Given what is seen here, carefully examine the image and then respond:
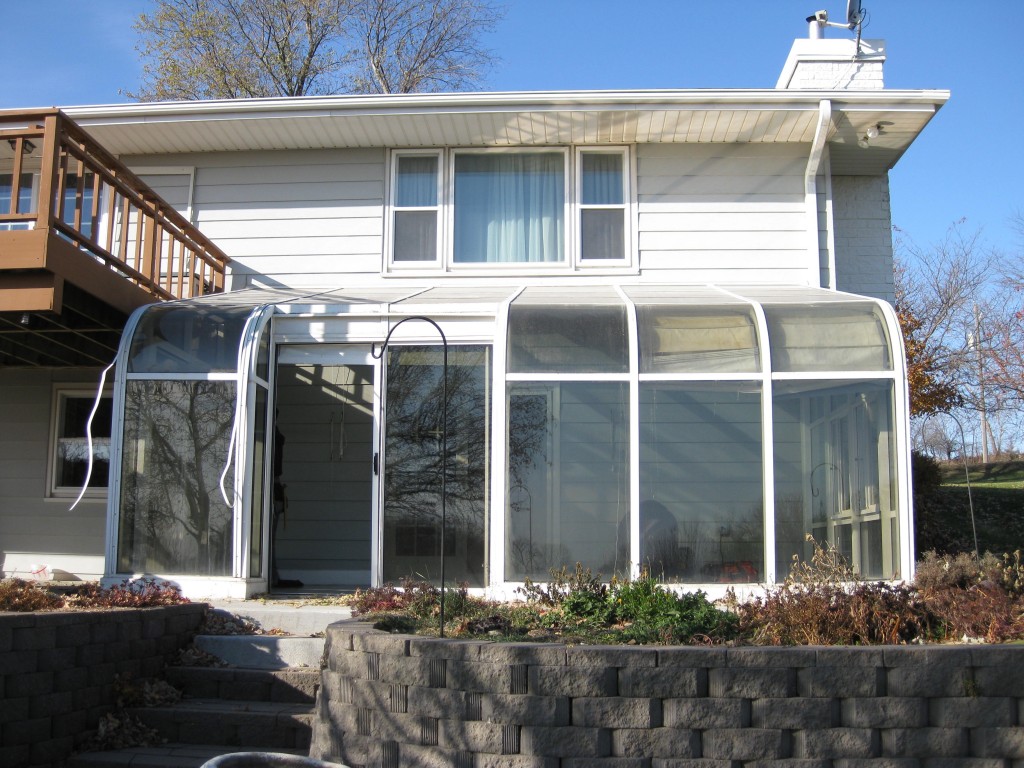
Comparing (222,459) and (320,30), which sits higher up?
(320,30)

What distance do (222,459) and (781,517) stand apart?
4.60 metres

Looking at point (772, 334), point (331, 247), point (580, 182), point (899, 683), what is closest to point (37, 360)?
point (331, 247)

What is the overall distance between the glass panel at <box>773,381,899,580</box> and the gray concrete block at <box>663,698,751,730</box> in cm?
322

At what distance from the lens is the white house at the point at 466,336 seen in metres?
7.78

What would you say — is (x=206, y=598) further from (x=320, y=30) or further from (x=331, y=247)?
(x=320, y=30)

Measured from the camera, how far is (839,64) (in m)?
10.7

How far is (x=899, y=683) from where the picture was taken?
4613mm

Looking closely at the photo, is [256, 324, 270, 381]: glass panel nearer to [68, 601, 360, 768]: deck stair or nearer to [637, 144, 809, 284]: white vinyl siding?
[68, 601, 360, 768]: deck stair

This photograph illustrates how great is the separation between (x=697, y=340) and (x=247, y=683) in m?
4.35

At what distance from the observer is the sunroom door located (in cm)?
1038

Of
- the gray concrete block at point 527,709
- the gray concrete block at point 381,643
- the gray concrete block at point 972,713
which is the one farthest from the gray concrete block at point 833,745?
the gray concrete block at point 381,643

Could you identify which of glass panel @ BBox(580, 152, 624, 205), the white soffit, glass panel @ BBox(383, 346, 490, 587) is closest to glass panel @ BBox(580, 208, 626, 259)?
glass panel @ BBox(580, 152, 624, 205)

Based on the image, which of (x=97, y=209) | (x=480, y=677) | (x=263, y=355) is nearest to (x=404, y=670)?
(x=480, y=677)

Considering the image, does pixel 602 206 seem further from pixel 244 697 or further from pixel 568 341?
pixel 244 697
